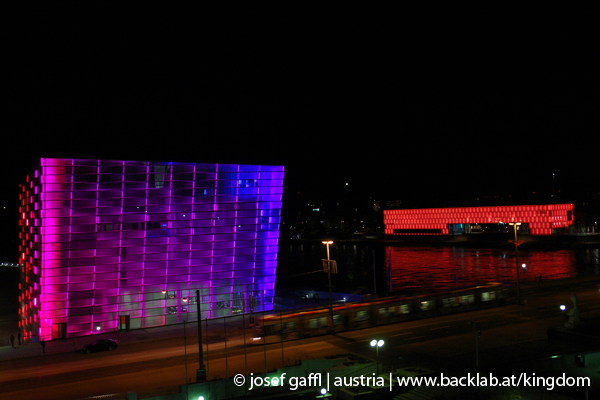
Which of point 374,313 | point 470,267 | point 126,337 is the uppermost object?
point 374,313

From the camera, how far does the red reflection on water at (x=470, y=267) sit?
3118 inches

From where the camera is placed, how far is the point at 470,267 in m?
98.0

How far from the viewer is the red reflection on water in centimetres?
7919

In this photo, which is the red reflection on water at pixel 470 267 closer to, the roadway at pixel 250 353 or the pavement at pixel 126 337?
the roadway at pixel 250 353

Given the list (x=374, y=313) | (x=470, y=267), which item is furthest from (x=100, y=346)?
(x=470, y=267)

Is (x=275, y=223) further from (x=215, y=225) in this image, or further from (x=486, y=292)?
(x=486, y=292)

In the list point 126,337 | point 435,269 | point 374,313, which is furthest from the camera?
point 435,269

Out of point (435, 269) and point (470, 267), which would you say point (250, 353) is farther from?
point (470, 267)

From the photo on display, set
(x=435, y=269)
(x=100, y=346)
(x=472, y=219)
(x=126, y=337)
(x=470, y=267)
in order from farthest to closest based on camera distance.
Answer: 1. (x=472, y=219)
2. (x=470, y=267)
3. (x=435, y=269)
4. (x=126, y=337)
5. (x=100, y=346)

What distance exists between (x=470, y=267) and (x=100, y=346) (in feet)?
267

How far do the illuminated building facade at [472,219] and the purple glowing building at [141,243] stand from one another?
129 meters

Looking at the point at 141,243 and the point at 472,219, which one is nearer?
the point at 141,243

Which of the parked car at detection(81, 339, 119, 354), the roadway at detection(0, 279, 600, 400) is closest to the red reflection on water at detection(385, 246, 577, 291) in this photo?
the roadway at detection(0, 279, 600, 400)

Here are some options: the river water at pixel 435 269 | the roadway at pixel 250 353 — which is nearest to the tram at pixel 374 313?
the roadway at pixel 250 353
